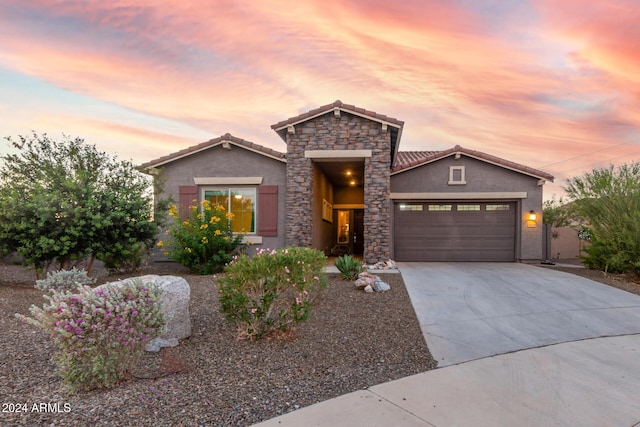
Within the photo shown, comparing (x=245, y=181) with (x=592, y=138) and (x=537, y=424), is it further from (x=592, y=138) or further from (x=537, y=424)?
(x=592, y=138)

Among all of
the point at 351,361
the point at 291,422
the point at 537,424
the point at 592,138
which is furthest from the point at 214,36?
the point at 592,138

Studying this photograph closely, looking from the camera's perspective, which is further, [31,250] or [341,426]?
[31,250]

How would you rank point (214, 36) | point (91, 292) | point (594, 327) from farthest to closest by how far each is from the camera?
point (214, 36), point (594, 327), point (91, 292)

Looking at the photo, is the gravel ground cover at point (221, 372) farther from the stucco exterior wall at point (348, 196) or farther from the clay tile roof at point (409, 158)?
the stucco exterior wall at point (348, 196)

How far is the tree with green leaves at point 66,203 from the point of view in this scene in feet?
23.6

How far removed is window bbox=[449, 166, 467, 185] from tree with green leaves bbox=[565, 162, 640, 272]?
3.05 metres

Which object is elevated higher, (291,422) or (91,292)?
(91,292)

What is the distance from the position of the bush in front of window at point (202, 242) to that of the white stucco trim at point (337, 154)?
3.19m

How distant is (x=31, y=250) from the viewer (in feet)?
24.0

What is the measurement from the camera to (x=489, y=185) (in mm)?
12391

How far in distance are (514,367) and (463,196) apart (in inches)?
366

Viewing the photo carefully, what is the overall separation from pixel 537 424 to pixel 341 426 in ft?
4.94

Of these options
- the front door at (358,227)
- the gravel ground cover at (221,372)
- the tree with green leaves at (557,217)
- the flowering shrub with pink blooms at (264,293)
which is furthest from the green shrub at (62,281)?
the tree with green leaves at (557,217)

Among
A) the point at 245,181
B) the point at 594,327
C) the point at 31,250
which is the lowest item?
the point at 594,327
